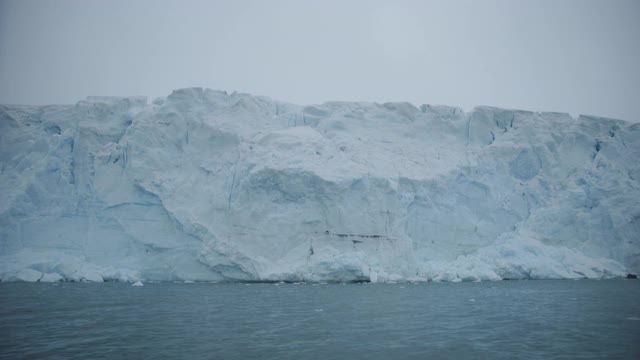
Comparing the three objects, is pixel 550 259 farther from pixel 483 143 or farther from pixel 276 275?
pixel 276 275

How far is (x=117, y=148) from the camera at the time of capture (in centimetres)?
1833

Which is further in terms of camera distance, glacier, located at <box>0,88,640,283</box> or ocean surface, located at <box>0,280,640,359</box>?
glacier, located at <box>0,88,640,283</box>

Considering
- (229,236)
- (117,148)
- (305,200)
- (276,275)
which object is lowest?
(276,275)

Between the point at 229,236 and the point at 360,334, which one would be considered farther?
the point at 229,236

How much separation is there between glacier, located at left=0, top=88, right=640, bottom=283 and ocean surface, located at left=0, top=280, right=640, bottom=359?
3678 millimetres

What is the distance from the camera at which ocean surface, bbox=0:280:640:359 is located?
626 cm

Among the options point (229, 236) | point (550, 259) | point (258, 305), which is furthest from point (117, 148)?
point (550, 259)

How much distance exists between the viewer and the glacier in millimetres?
16703

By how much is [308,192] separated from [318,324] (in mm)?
9218

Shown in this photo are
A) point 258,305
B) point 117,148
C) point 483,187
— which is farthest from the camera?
point 483,187

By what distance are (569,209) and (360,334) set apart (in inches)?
573

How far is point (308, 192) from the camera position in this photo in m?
17.1

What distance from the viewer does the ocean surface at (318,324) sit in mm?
6258

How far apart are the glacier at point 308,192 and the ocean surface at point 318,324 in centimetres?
368
